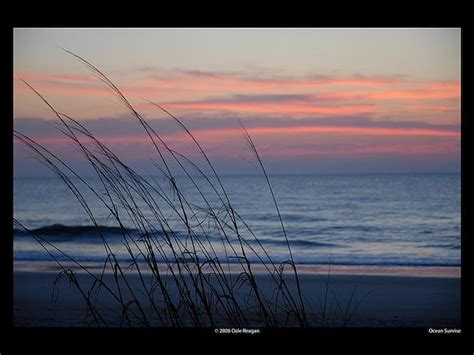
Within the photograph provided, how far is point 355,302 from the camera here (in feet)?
12.9

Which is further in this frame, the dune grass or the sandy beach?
the sandy beach

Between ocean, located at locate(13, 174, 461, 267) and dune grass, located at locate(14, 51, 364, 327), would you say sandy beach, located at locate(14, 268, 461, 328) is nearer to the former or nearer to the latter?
dune grass, located at locate(14, 51, 364, 327)

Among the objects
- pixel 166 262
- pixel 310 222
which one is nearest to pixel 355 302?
pixel 166 262

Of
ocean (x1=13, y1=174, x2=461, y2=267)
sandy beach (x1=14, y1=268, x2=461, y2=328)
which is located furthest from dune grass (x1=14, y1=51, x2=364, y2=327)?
ocean (x1=13, y1=174, x2=461, y2=267)

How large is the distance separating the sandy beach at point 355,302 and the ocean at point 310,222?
1.85 feet

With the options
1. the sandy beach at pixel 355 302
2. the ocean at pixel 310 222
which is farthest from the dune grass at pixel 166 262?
the ocean at pixel 310 222

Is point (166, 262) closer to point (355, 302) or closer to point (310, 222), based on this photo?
point (355, 302)

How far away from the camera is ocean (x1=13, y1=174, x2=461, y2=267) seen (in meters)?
6.18

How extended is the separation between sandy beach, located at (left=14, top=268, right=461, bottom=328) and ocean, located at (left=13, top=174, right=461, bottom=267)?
0.56m

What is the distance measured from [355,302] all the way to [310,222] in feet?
16.7

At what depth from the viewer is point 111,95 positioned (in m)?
3.11
